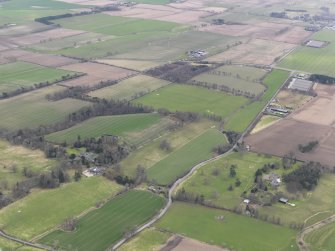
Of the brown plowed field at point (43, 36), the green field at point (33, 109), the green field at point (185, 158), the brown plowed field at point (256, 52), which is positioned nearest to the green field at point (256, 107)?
the green field at point (185, 158)

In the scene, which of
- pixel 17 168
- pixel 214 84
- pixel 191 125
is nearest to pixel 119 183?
pixel 17 168

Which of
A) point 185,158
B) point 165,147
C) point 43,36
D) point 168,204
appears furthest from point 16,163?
point 43,36

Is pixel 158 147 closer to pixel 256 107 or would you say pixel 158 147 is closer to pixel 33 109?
pixel 33 109

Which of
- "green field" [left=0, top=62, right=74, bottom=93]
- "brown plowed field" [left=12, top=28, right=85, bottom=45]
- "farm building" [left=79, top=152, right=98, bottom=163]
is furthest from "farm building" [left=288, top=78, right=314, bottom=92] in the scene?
"brown plowed field" [left=12, top=28, right=85, bottom=45]

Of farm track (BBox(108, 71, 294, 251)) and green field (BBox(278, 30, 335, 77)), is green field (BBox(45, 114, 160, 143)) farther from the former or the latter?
green field (BBox(278, 30, 335, 77))

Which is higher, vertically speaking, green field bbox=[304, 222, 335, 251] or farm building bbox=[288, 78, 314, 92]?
farm building bbox=[288, 78, 314, 92]

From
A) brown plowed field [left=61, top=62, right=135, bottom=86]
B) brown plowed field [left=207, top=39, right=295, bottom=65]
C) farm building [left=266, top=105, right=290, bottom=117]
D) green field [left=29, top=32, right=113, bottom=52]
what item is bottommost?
farm building [left=266, top=105, right=290, bottom=117]
